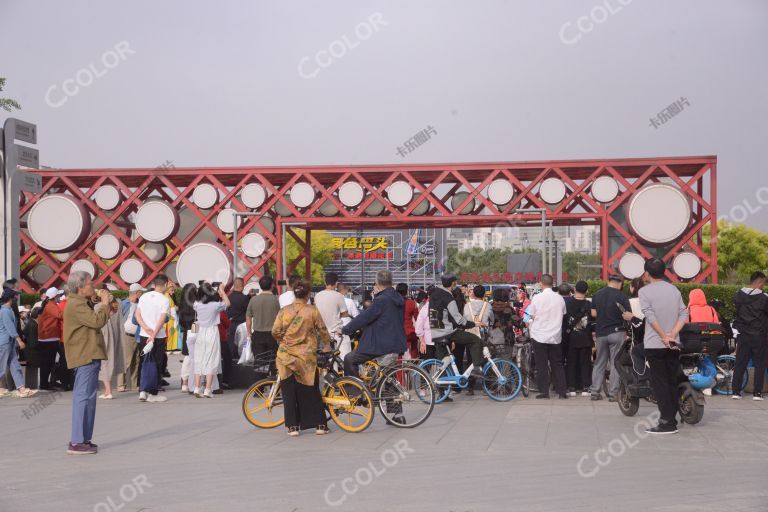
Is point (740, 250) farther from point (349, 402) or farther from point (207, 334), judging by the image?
point (349, 402)

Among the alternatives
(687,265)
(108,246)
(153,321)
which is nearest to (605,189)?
(687,265)

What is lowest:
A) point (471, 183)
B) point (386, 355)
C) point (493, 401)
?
point (493, 401)

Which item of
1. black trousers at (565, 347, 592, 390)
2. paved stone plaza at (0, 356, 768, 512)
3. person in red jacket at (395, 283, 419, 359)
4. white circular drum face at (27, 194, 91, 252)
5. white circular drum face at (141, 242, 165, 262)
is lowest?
paved stone plaza at (0, 356, 768, 512)

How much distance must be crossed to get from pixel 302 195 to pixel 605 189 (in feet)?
37.9

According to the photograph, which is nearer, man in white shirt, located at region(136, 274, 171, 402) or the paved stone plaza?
the paved stone plaza

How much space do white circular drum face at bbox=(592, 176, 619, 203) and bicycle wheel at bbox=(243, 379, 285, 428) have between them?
25.0m

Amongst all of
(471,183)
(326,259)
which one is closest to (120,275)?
(471,183)

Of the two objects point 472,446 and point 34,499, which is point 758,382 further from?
point 34,499

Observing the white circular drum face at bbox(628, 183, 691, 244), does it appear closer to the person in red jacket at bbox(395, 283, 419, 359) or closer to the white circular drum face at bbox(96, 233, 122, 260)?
the person in red jacket at bbox(395, 283, 419, 359)

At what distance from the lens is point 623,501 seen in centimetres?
692

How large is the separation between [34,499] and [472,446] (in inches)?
175

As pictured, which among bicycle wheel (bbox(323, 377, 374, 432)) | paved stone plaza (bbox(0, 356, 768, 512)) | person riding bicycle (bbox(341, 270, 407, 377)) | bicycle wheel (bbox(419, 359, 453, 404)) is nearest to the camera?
paved stone plaza (bbox(0, 356, 768, 512))

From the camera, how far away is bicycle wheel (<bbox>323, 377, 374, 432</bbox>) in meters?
10.6

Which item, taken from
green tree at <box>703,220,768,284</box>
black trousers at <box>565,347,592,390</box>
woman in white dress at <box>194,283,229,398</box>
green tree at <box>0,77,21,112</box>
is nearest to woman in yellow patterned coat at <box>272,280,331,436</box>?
woman in white dress at <box>194,283,229,398</box>
